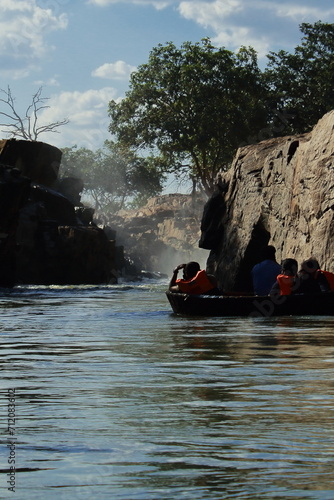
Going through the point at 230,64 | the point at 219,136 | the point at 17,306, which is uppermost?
the point at 230,64

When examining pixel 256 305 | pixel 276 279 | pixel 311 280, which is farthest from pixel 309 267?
pixel 256 305

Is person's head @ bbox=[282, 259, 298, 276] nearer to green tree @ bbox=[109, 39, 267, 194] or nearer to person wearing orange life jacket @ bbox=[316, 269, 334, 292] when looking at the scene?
person wearing orange life jacket @ bbox=[316, 269, 334, 292]

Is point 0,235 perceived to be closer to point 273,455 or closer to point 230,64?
point 230,64

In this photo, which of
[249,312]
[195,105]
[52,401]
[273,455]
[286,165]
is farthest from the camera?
[195,105]

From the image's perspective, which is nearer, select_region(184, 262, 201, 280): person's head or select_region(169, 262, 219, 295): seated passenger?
select_region(169, 262, 219, 295): seated passenger

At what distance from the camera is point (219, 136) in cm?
6031

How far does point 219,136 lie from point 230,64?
4372 mm

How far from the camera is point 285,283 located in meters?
19.2

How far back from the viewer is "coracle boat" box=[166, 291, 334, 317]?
19094mm

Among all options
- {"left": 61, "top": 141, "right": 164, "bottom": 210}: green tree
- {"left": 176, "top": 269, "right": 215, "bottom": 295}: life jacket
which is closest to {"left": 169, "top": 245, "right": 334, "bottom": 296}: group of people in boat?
{"left": 176, "top": 269, "right": 215, "bottom": 295}: life jacket

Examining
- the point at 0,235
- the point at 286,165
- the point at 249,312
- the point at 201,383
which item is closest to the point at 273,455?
the point at 201,383

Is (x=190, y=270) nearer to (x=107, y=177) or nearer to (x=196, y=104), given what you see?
(x=196, y=104)

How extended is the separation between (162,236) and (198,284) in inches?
2589

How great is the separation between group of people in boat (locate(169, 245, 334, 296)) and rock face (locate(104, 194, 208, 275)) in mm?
54917
